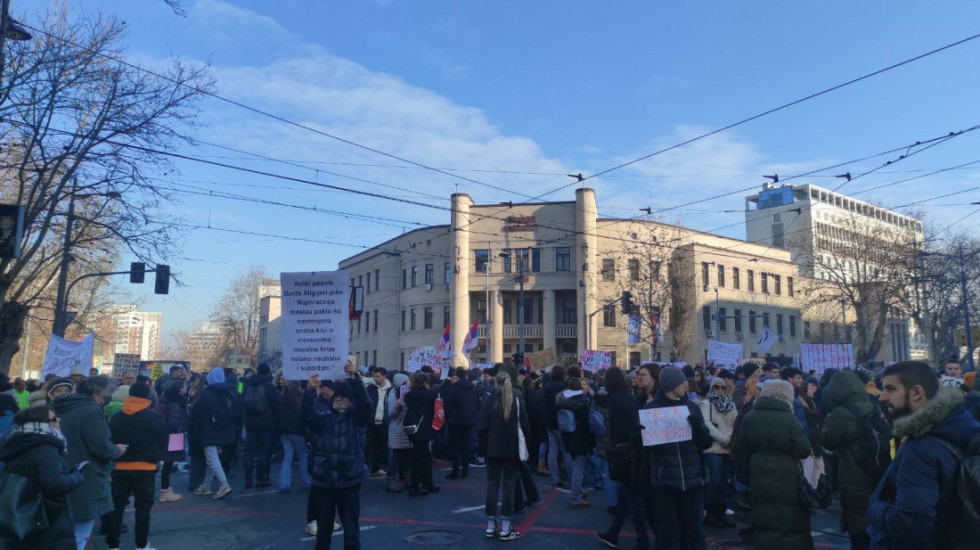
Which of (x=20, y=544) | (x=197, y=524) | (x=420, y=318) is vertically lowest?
(x=197, y=524)

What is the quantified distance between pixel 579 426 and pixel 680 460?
141 inches

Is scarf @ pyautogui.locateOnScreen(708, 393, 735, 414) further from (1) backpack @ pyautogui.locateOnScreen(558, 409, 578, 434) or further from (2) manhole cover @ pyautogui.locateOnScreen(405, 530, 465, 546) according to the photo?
(2) manhole cover @ pyautogui.locateOnScreen(405, 530, 465, 546)

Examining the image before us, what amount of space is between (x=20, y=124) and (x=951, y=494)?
16004mm

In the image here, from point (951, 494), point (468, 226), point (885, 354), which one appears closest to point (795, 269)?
point (885, 354)

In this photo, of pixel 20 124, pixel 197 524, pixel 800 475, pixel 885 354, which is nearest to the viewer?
pixel 800 475

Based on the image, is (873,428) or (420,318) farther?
(420,318)

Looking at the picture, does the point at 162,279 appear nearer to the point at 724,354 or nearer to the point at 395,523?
the point at 395,523

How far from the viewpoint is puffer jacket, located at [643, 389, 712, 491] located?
18.7 feet

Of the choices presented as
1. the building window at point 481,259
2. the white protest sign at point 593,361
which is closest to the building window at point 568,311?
the building window at point 481,259

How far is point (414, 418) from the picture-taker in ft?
32.6

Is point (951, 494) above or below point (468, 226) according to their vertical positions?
below

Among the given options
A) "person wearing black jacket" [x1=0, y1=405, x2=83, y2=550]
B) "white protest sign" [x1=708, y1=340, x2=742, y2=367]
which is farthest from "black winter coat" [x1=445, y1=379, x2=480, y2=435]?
"white protest sign" [x1=708, y1=340, x2=742, y2=367]

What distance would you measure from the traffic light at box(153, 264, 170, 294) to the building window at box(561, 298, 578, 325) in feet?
100

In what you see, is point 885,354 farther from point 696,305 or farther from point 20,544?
point 20,544
